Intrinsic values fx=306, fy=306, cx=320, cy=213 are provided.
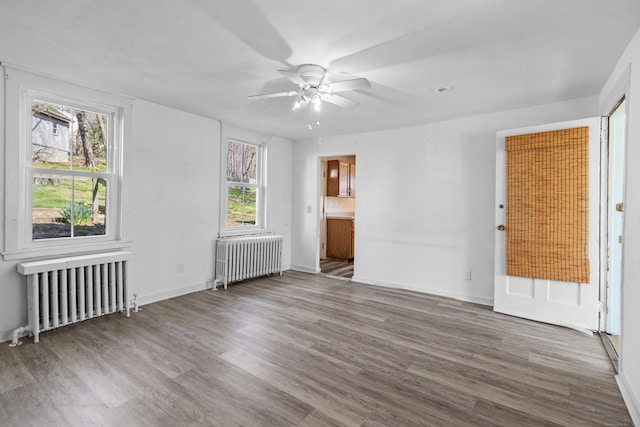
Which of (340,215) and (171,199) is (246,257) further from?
(340,215)

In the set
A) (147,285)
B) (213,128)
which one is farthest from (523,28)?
(147,285)

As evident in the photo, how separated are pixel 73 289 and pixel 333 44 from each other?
3.18 meters

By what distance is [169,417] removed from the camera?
175 cm

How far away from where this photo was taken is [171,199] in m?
3.90

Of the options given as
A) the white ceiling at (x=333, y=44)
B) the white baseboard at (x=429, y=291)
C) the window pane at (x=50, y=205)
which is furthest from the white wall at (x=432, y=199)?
the window pane at (x=50, y=205)

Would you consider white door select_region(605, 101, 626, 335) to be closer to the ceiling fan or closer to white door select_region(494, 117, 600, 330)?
white door select_region(494, 117, 600, 330)

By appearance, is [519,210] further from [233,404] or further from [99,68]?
[99,68]

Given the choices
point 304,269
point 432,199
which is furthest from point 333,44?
point 304,269

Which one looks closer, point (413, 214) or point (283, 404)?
point (283, 404)

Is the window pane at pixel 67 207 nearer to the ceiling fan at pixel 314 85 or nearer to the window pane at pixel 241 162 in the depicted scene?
the window pane at pixel 241 162

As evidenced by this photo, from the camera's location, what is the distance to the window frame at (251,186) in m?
4.52

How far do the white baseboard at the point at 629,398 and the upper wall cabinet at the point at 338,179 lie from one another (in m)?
4.95

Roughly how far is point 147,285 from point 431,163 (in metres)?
4.00

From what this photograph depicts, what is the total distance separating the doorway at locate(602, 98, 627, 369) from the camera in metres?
2.87
